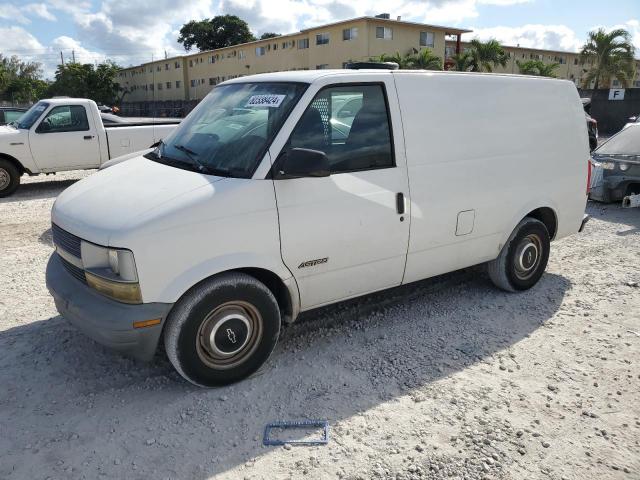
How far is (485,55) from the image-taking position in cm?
3800

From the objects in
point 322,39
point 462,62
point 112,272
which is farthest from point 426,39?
point 112,272

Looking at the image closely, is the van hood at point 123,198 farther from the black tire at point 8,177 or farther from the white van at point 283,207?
the black tire at point 8,177

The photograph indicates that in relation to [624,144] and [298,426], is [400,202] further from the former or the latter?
[624,144]

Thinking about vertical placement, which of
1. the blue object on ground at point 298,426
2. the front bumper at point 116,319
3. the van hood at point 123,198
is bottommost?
the blue object on ground at point 298,426

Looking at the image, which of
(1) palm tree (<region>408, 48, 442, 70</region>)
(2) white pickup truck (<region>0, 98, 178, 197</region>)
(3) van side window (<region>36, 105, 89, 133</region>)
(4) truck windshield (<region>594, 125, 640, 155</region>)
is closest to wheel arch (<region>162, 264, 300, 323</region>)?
(4) truck windshield (<region>594, 125, 640, 155</region>)

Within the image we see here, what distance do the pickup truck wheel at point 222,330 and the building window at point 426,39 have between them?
43043mm

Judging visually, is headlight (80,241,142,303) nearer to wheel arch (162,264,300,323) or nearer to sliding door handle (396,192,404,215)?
wheel arch (162,264,300,323)

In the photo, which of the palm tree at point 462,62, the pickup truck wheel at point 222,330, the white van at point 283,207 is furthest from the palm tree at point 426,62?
the pickup truck wheel at point 222,330

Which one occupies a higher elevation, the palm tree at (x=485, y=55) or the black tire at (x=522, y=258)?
the palm tree at (x=485, y=55)

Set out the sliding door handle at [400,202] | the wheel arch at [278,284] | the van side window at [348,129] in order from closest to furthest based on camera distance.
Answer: the wheel arch at [278,284] < the van side window at [348,129] < the sliding door handle at [400,202]

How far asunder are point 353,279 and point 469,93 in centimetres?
192

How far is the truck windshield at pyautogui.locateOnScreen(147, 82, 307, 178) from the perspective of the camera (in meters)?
3.49

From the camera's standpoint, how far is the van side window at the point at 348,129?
361 cm

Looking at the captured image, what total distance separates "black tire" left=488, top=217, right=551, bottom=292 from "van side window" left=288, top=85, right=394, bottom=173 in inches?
71.5
